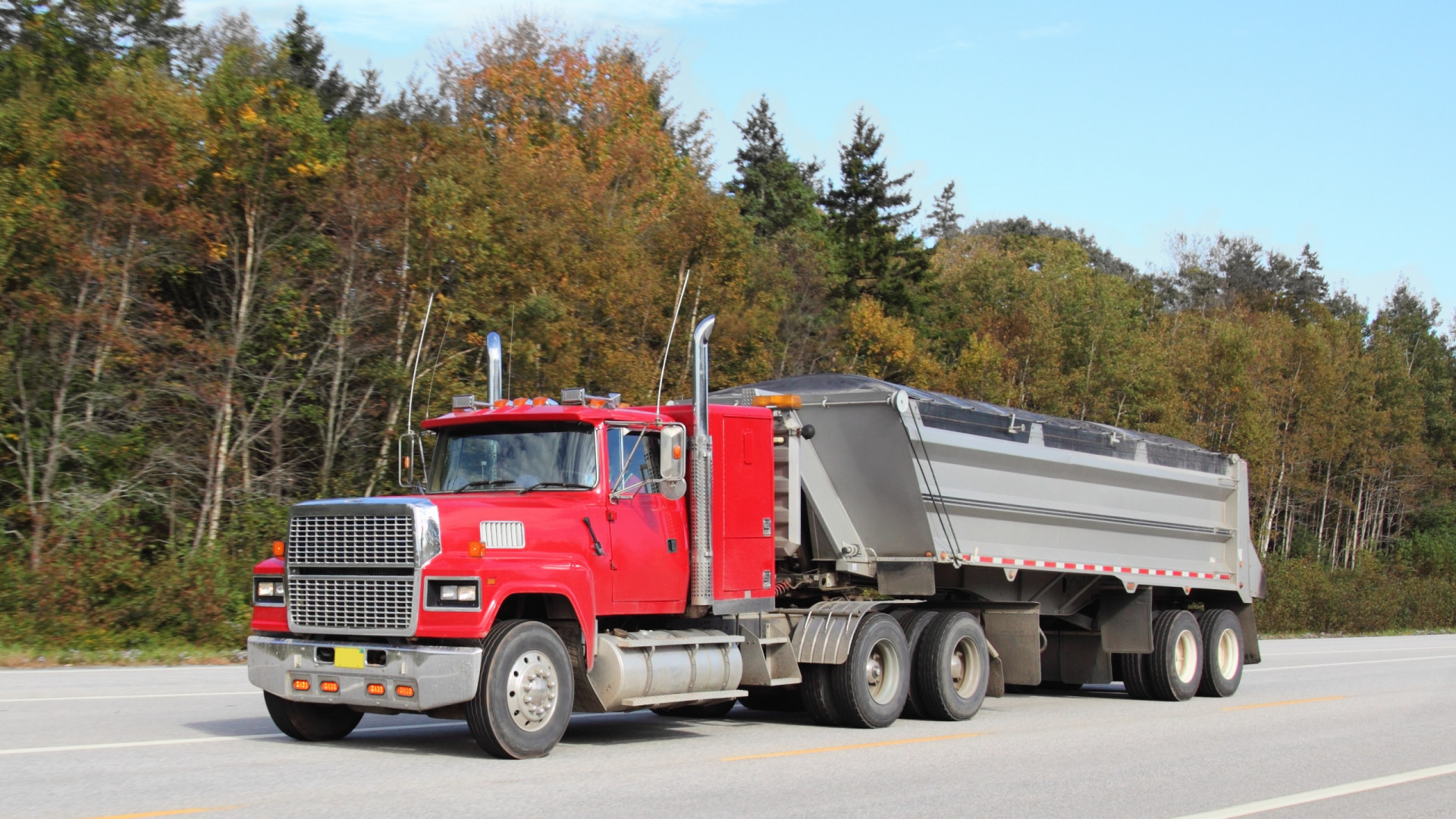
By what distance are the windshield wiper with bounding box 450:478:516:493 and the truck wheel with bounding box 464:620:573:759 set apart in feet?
4.17

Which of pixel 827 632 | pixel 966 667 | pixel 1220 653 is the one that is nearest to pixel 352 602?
pixel 827 632

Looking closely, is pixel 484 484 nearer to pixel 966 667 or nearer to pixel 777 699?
pixel 777 699

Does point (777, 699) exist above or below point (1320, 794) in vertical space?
below

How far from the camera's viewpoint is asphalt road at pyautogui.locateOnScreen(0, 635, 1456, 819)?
7660 millimetres

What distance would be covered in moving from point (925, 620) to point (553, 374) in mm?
14906

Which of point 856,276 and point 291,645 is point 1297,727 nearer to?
point 291,645

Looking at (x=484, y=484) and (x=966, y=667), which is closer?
(x=484, y=484)

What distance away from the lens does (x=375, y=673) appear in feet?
30.0

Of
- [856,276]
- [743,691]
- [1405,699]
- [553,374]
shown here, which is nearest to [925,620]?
[743,691]

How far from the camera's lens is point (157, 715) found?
37.3 feet

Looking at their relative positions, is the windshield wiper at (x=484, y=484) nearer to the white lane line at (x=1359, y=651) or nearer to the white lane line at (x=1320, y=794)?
the white lane line at (x=1320, y=794)

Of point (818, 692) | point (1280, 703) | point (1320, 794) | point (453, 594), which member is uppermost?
point (453, 594)

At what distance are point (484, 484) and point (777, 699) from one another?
4.59 m

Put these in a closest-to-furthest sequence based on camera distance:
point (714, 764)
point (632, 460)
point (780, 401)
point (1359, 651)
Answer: point (714, 764) → point (632, 460) → point (780, 401) → point (1359, 651)
